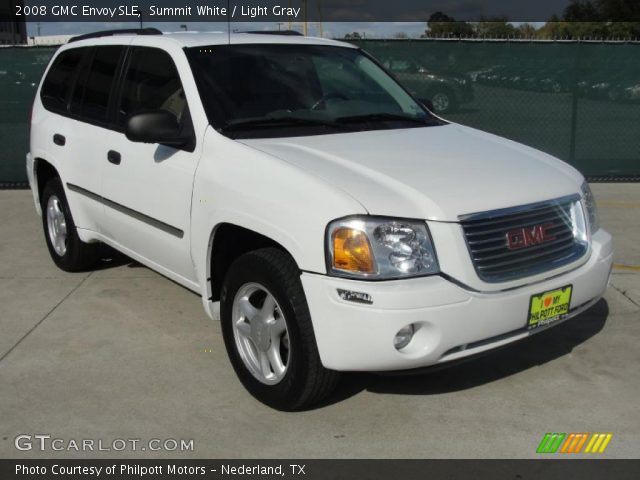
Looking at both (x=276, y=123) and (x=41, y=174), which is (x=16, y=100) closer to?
(x=41, y=174)

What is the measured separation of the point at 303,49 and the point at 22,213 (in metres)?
5.18

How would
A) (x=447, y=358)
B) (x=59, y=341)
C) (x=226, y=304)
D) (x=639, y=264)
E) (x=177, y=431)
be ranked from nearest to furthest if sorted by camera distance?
(x=447, y=358), (x=177, y=431), (x=226, y=304), (x=59, y=341), (x=639, y=264)

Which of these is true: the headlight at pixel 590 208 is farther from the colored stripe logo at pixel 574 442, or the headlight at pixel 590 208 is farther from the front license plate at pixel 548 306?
the colored stripe logo at pixel 574 442

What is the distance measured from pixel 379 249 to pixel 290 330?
0.59m

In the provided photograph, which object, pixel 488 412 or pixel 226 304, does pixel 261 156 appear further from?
pixel 488 412

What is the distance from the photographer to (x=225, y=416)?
3754 mm

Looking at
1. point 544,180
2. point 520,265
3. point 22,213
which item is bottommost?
point 22,213

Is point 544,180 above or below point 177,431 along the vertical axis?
above

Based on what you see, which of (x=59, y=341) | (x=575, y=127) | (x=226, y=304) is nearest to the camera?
(x=226, y=304)

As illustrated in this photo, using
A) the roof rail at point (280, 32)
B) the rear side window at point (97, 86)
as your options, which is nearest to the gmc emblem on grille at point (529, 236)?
the roof rail at point (280, 32)

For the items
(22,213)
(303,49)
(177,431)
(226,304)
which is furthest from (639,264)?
(22,213)

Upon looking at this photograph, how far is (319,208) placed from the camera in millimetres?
3312

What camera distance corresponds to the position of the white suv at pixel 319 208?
3.27 meters

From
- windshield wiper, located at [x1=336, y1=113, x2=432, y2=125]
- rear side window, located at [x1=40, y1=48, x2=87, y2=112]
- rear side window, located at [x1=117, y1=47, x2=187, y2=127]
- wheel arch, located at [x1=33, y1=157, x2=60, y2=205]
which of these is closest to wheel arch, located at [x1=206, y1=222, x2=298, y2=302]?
rear side window, located at [x1=117, y1=47, x2=187, y2=127]
